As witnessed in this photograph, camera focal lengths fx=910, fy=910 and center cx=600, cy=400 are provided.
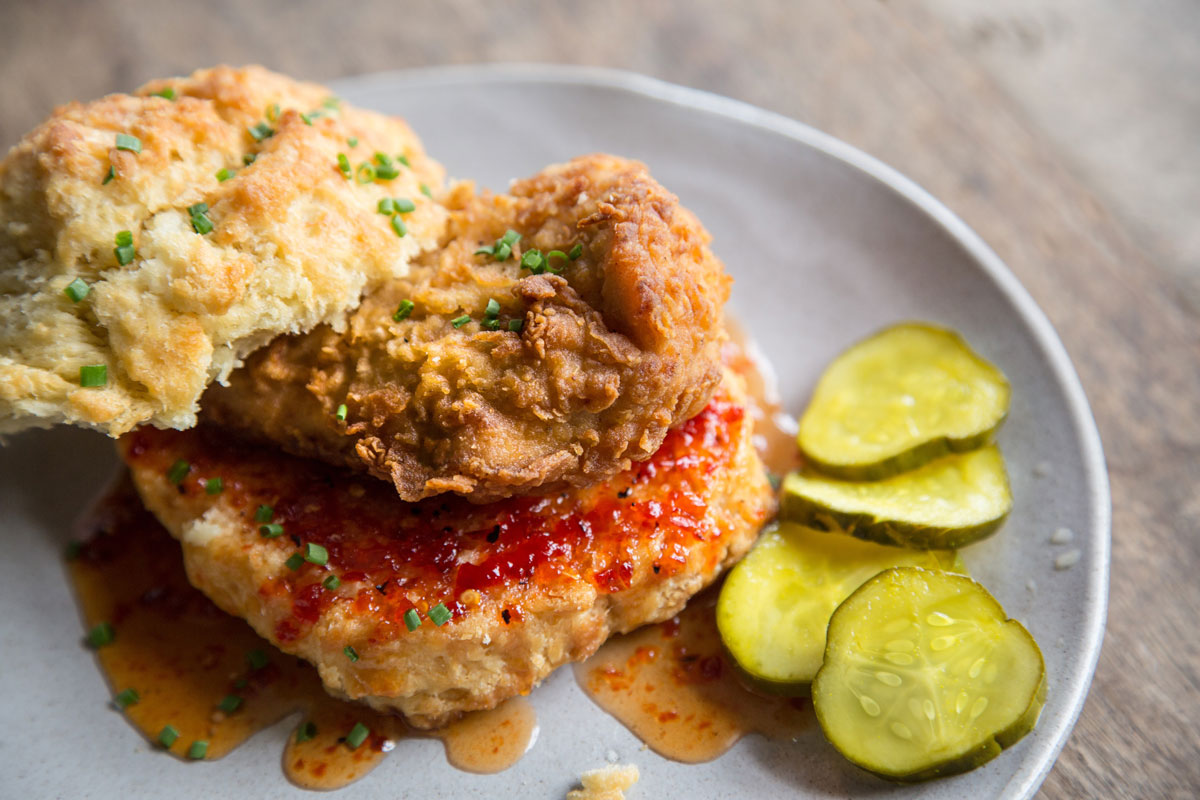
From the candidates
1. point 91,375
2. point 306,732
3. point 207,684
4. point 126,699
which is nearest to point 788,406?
point 306,732

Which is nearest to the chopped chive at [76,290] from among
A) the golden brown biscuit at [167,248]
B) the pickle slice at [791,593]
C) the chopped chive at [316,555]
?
the golden brown biscuit at [167,248]

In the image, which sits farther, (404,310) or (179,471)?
(179,471)

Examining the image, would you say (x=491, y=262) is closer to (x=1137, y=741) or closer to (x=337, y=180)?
(x=337, y=180)

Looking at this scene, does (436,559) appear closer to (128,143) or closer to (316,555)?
(316,555)

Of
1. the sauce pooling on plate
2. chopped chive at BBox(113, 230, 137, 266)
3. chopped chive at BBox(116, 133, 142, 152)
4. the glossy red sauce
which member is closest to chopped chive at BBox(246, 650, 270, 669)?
the sauce pooling on plate

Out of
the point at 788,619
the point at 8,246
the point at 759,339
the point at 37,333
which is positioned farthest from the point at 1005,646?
the point at 8,246

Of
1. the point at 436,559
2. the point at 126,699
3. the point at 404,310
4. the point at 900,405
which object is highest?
the point at 900,405

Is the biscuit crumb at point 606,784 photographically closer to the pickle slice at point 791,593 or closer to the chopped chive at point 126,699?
the pickle slice at point 791,593
